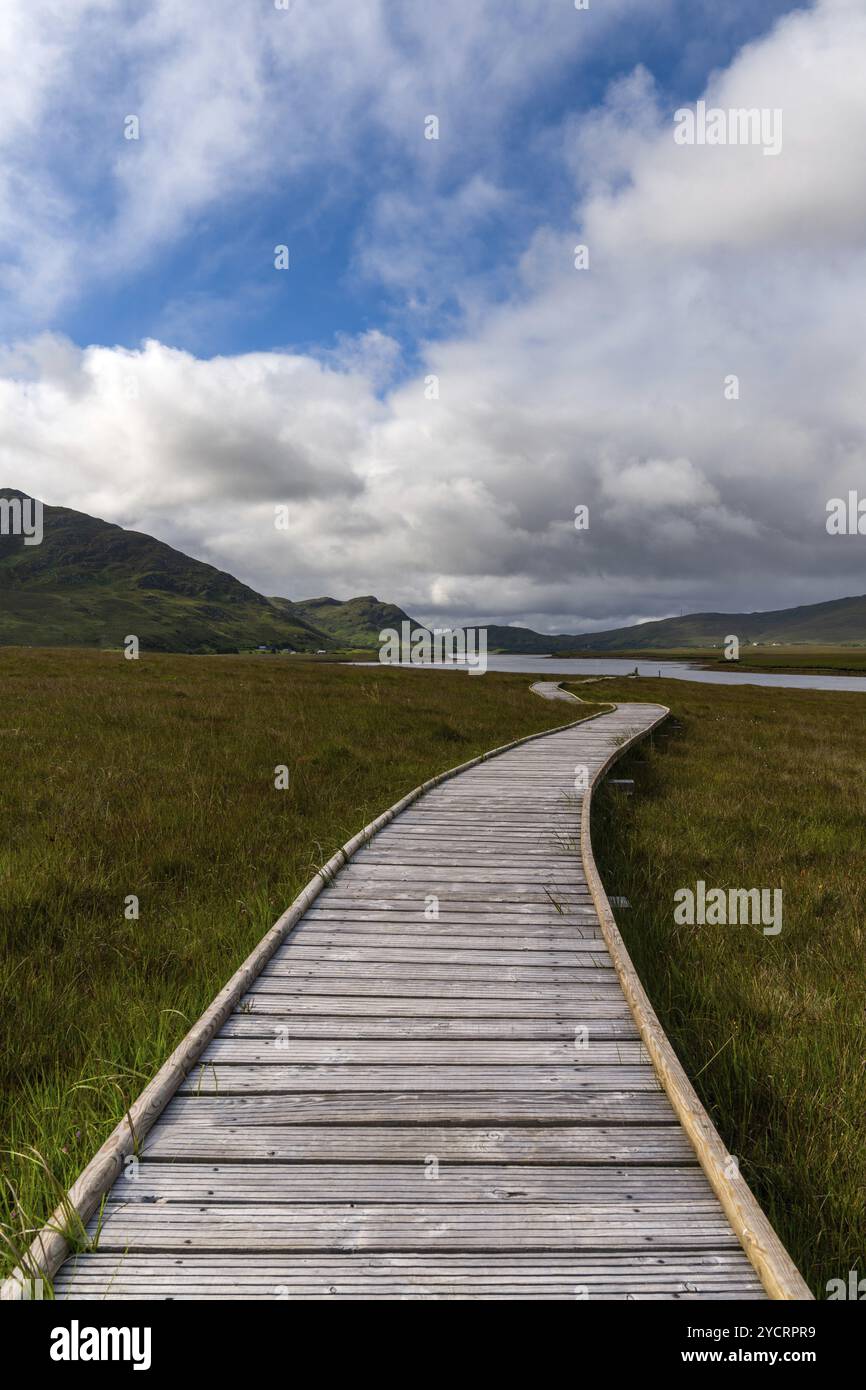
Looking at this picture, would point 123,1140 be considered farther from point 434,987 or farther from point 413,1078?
point 434,987

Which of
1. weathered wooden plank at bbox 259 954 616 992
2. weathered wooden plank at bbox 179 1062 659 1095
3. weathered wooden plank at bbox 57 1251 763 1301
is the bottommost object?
weathered wooden plank at bbox 57 1251 763 1301

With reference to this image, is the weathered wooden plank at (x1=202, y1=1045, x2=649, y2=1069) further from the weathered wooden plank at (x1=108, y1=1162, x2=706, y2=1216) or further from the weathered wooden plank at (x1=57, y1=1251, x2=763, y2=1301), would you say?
the weathered wooden plank at (x1=57, y1=1251, x2=763, y2=1301)

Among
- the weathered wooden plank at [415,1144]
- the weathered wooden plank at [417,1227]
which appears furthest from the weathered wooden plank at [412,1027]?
the weathered wooden plank at [417,1227]

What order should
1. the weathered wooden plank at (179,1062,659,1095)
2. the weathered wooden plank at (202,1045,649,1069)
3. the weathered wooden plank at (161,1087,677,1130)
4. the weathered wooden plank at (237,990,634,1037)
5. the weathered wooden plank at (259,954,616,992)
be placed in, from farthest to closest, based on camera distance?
the weathered wooden plank at (259,954,616,992) → the weathered wooden plank at (237,990,634,1037) → the weathered wooden plank at (202,1045,649,1069) → the weathered wooden plank at (179,1062,659,1095) → the weathered wooden plank at (161,1087,677,1130)

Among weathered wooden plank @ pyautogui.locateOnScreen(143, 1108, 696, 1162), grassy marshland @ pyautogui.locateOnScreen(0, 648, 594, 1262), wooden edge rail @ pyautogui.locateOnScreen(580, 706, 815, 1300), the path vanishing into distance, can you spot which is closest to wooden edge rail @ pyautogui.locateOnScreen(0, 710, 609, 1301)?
the path vanishing into distance

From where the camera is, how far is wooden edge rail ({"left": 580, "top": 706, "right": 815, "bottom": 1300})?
226 centimetres

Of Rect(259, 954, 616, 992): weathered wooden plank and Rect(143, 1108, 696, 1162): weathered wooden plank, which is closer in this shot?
Rect(143, 1108, 696, 1162): weathered wooden plank

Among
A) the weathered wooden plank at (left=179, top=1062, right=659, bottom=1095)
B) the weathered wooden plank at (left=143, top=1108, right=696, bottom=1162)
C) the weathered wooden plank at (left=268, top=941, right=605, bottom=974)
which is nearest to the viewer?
the weathered wooden plank at (left=143, top=1108, right=696, bottom=1162)

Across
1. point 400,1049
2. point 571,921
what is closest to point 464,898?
point 571,921

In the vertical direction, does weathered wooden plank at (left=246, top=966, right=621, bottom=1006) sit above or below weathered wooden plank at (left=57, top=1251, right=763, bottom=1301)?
above

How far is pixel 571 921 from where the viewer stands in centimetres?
557

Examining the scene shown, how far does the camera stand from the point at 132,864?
6.69 metres

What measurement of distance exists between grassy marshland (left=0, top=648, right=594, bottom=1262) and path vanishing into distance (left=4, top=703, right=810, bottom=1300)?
1.58 ft
